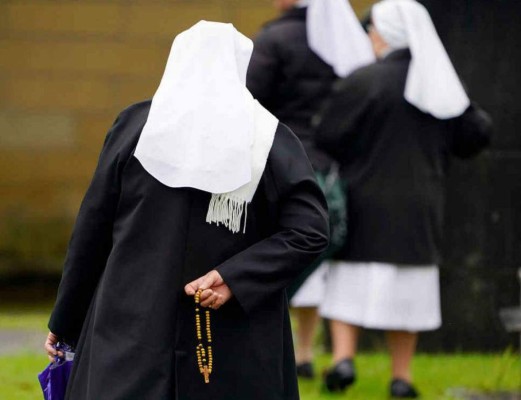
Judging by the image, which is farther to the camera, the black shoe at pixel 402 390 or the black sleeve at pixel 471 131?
the black shoe at pixel 402 390

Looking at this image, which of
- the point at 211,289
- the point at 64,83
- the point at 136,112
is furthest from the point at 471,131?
the point at 64,83

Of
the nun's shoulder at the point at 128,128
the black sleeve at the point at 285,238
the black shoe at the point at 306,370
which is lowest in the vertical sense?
the black shoe at the point at 306,370

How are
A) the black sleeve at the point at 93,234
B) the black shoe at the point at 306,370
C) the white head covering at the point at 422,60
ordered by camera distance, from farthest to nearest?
the black shoe at the point at 306,370, the white head covering at the point at 422,60, the black sleeve at the point at 93,234

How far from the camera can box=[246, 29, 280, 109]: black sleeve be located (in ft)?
23.8

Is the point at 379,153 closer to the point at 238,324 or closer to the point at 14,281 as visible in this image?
the point at 238,324

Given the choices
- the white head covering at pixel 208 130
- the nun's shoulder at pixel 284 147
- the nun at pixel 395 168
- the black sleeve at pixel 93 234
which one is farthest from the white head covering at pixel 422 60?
the black sleeve at pixel 93 234

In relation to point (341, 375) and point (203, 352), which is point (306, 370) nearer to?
point (341, 375)

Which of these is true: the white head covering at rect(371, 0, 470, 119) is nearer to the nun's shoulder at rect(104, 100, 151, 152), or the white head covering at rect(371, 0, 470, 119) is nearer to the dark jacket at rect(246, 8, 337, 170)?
A: the dark jacket at rect(246, 8, 337, 170)

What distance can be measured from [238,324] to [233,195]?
1.23 feet

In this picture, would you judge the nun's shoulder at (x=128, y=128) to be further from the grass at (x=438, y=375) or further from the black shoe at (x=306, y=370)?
the black shoe at (x=306, y=370)

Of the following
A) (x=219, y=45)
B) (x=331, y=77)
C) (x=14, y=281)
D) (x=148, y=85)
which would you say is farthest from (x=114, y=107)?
(x=219, y=45)

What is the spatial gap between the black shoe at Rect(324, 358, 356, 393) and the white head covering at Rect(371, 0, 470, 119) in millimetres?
1267

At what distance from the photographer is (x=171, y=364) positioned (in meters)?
4.22

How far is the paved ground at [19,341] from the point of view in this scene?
860 cm
